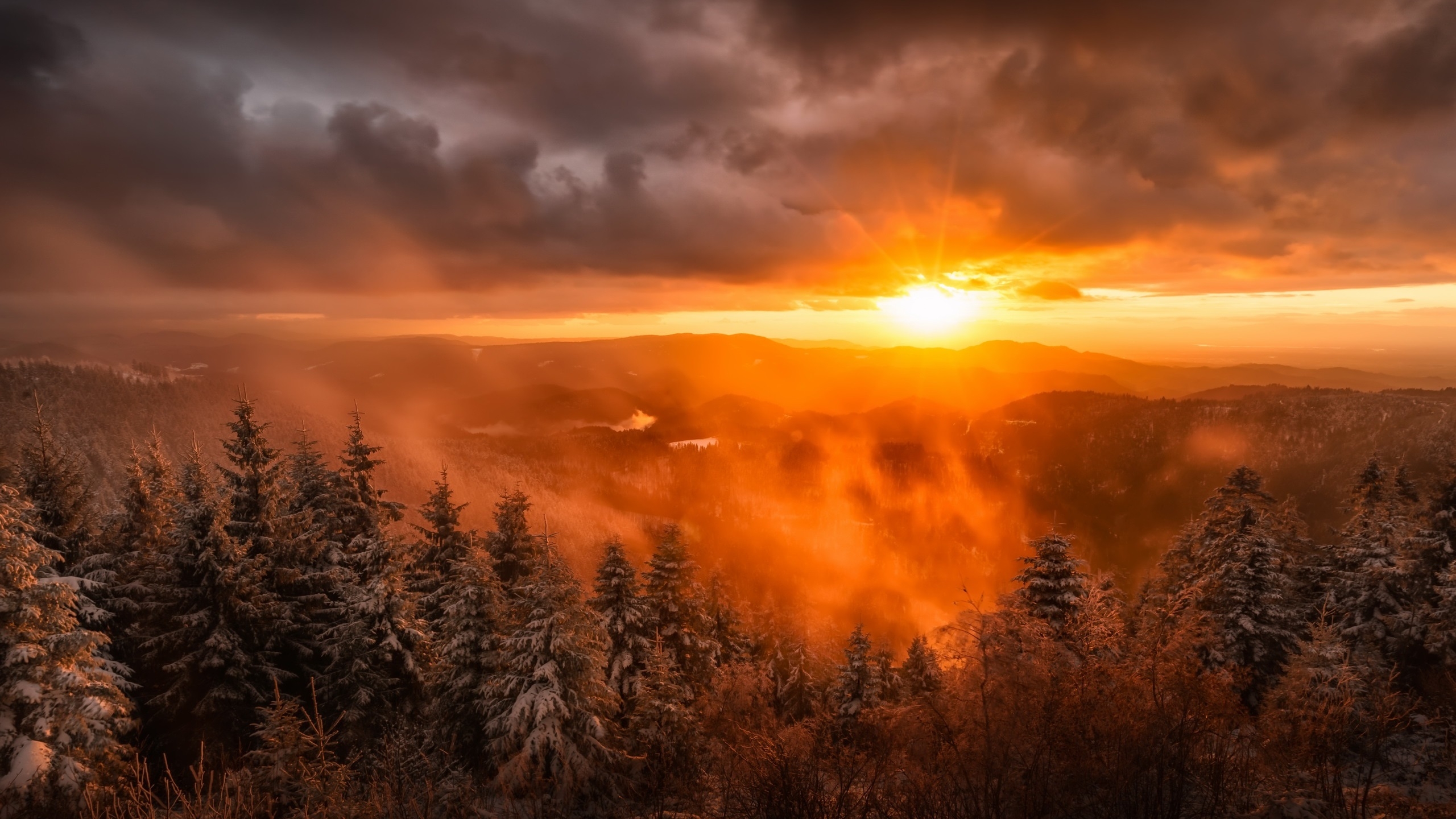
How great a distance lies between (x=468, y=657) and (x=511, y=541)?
267 inches

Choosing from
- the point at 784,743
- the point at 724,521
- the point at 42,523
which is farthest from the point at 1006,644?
the point at 724,521

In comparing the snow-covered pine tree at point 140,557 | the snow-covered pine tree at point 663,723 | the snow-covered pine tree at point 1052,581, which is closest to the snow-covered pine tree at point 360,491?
the snow-covered pine tree at point 140,557

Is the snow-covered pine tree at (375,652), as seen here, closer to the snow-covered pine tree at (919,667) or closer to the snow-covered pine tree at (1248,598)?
the snow-covered pine tree at (919,667)

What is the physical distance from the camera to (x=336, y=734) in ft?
60.5

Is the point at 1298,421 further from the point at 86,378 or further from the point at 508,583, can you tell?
the point at 86,378

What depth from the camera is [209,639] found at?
1705 centimetres

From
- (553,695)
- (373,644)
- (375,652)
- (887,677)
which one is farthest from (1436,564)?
(373,644)

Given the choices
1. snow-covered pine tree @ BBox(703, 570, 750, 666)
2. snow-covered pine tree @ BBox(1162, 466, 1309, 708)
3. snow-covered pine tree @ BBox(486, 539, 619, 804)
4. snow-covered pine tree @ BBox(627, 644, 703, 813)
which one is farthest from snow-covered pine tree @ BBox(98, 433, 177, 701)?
snow-covered pine tree @ BBox(1162, 466, 1309, 708)

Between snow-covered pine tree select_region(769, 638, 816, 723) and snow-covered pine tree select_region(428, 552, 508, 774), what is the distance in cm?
1859

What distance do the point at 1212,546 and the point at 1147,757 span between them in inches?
977

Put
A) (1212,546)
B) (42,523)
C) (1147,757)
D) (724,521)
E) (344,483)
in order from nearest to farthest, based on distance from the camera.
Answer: (1147,757) < (42,523) < (344,483) < (1212,546) < (724,521)

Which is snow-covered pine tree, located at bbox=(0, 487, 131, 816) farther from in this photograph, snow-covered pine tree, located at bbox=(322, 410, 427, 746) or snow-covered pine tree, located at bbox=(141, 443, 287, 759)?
snow-covered pine tree, located at bbox=(322, 410, 427, 746)

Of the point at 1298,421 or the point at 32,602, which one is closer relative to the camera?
the point at 32,602

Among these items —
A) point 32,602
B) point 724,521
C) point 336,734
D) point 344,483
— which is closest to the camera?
point 32,602
